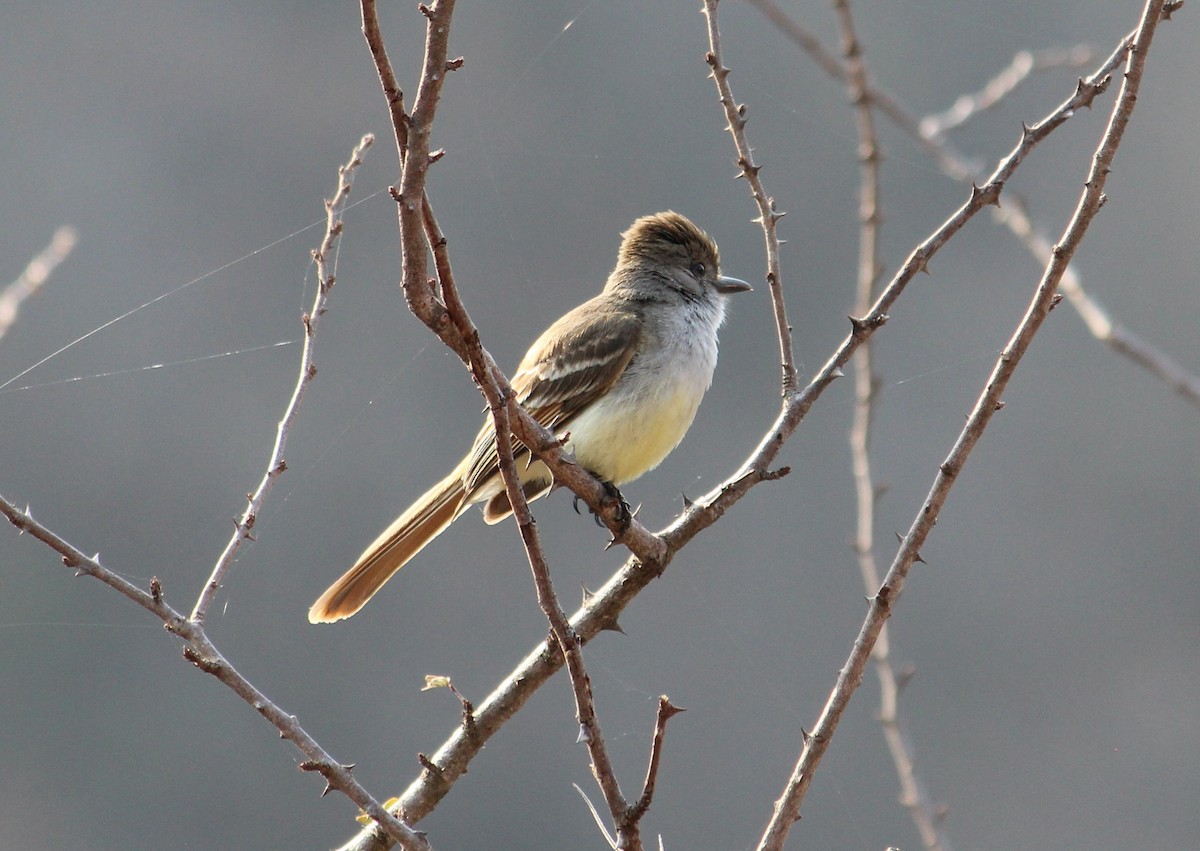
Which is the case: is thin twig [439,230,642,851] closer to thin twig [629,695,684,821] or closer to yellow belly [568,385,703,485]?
thin twig [629,695,684,821]

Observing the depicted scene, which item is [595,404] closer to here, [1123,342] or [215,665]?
[1123,342]

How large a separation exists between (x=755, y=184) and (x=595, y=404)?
4.33 feet

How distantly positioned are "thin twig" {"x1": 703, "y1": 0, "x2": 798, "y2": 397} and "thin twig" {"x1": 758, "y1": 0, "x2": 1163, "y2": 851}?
905 millimetres

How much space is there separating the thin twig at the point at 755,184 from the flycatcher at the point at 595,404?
34.6 inches

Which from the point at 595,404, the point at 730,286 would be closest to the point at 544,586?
the point at 595,404

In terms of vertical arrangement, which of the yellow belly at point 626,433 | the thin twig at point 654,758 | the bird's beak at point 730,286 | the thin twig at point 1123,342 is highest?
the bird's beak at point 730,286

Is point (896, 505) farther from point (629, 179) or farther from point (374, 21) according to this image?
point (374, 21)

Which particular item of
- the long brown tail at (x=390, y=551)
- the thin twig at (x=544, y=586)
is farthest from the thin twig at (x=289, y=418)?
the long brown tail at (x=390, y=551)

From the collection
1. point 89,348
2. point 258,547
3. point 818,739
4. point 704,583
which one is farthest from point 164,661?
point 818,739

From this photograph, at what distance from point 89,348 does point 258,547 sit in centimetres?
237

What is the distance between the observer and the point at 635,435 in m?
4.30

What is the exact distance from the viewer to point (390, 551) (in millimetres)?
4164

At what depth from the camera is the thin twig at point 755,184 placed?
10.6 ft

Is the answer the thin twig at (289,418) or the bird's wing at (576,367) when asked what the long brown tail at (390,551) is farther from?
the thin twig at (289,418)
